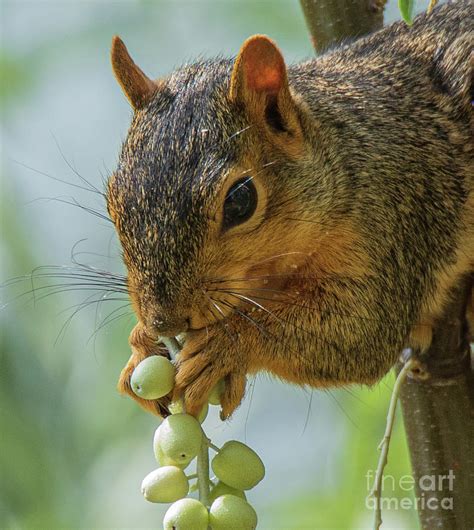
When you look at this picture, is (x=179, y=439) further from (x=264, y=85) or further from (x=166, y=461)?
(x=264, y=85)

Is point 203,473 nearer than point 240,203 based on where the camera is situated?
Yes

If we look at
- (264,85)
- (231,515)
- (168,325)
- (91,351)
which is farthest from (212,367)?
(91,351)

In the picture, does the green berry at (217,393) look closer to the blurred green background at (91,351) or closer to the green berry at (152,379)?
the green berry at (152,379)

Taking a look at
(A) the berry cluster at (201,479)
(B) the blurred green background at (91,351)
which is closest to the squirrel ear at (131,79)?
(B) the blurred green background at (91,351)

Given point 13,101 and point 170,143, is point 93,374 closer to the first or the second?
point 13,101

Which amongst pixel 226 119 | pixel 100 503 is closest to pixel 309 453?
pixel 100 503

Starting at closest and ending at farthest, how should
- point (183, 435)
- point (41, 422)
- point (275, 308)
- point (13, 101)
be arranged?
point (183, 435) → point (275, 308) → point (41, 422) → point (13, 101)
